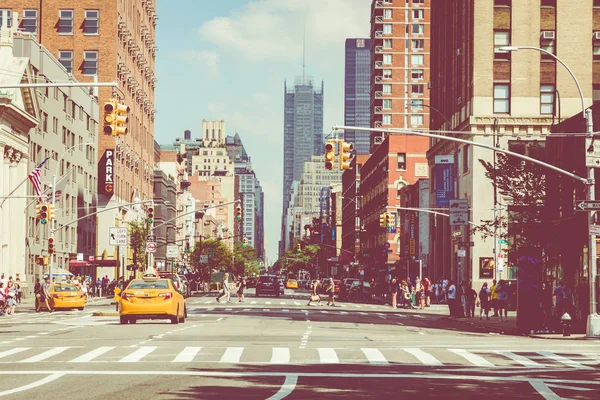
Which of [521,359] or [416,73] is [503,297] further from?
[416,73]

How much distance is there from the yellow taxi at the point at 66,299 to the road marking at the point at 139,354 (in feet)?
110

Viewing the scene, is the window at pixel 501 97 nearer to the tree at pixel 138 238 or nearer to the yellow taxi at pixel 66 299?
the yellow taxi at pixel 66 299

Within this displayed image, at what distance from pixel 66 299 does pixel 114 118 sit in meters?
31.4

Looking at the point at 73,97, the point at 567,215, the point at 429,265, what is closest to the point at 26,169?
the point at 73,97

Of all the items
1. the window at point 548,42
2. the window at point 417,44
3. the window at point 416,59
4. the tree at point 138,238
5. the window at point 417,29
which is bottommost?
the tree at point 138,238

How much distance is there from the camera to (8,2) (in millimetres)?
107188

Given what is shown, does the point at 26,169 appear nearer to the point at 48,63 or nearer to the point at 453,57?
the point at 48,63

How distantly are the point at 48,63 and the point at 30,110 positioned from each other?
11263 millimetres

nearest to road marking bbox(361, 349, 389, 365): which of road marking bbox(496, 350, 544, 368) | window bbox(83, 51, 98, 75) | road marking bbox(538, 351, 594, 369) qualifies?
road marking bbox(496, 350, 544, 368)

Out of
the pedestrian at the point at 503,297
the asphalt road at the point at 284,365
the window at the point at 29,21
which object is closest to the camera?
the asphalt road at the point at 284,365

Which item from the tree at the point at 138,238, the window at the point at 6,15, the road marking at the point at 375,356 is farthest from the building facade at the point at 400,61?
the road marking at the point at 375,356

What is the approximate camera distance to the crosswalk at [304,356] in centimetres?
2088

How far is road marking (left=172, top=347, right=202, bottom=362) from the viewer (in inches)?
827

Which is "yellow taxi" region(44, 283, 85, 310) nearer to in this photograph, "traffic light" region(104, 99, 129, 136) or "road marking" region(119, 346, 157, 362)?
"traffic light" region(104, 99, 129, 136)
